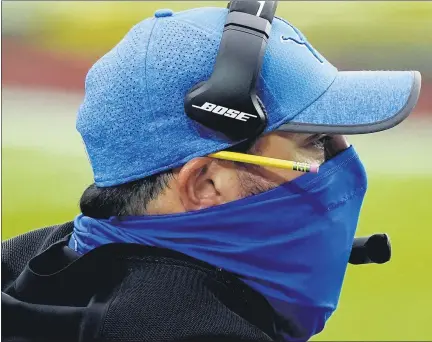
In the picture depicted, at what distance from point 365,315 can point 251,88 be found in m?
1.48

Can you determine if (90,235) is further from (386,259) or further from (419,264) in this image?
(419,264)

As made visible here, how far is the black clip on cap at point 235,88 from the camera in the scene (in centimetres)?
97

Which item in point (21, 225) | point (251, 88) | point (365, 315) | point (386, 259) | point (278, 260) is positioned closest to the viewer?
point (251, 88)

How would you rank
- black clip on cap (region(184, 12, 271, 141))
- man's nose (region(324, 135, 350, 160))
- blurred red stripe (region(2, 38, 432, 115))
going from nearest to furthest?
1. black clip on cap (region(184, 12, 271, 141))
2. man's nose (region(324, 135, 350, 160))
3. blurred red stripe (region(2, 38, 432, 115))

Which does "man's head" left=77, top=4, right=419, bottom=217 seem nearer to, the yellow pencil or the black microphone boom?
the yellow pencil

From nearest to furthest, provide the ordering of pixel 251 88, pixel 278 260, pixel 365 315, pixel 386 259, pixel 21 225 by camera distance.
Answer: pixel 251 88 < pixel 278 260 < pixel 386 259 < pixel 365 315 < pixel 21 225

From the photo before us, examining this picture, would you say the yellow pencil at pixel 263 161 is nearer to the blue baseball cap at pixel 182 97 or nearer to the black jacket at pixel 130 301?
the blue baseball cap at pixel 182 97

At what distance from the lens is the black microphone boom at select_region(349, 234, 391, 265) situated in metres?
1.27

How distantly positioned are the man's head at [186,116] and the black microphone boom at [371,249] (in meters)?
0.26

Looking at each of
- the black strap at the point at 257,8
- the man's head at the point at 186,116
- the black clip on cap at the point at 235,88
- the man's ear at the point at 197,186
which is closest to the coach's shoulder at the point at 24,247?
the man's head at the point at 186,116

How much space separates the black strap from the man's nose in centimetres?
25

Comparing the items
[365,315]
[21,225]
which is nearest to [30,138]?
[21,225]

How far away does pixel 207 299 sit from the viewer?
1.02 meters

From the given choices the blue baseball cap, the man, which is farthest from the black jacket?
the blue baseball cap
